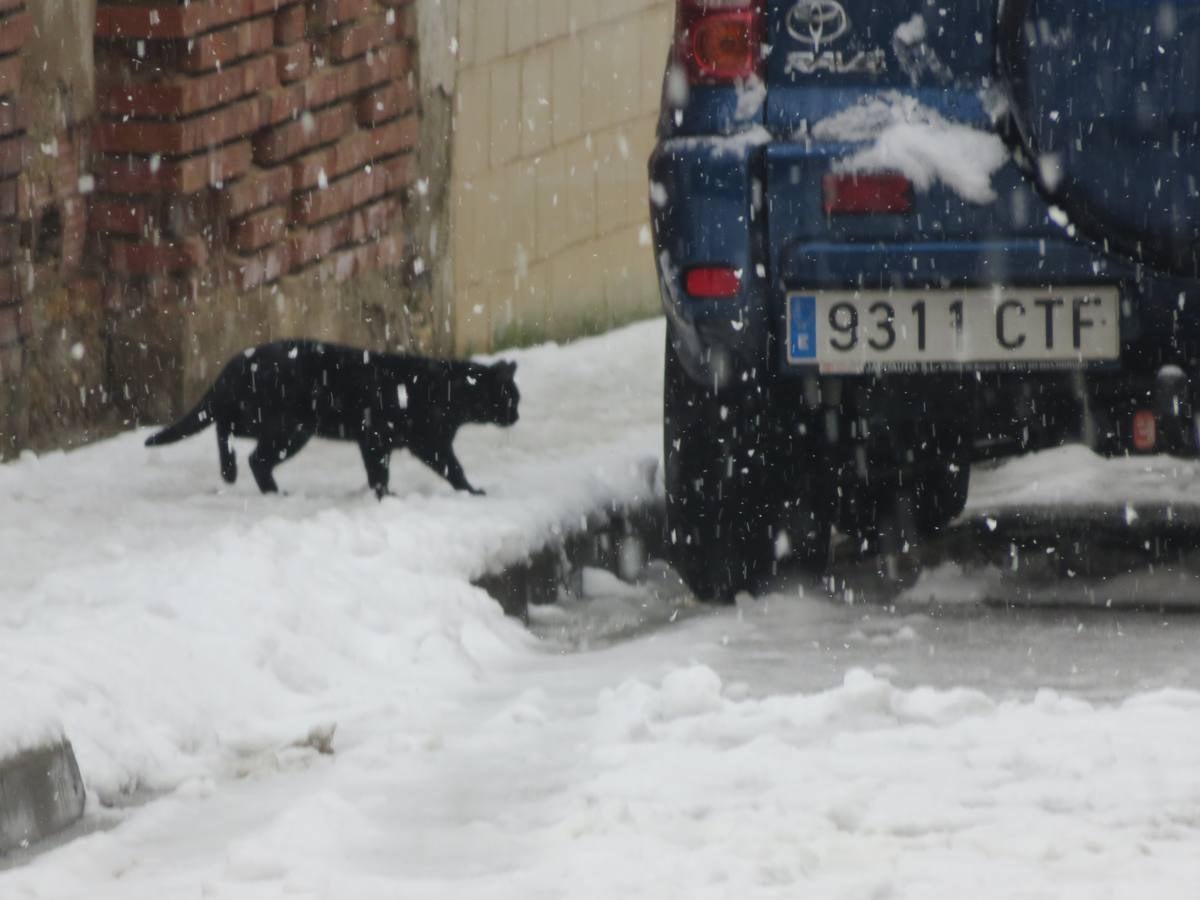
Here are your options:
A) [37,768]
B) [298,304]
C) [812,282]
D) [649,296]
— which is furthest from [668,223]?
[649,296]

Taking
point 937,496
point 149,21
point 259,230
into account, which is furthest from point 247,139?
point 937,496

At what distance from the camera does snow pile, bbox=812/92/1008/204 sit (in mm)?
5098

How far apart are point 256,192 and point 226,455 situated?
134 centimetres

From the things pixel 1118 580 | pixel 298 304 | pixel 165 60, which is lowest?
pixel 1118 580

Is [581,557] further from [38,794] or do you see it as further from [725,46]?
[38,794]

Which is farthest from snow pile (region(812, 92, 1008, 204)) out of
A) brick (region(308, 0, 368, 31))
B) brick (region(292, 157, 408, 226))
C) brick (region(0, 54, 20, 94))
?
brick (region(308, 0, 368, 31))

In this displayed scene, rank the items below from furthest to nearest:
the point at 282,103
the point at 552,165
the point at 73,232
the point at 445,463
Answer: the point at 552,165 → the point at 282,103 → the point at 73,232 → the point at 445,463

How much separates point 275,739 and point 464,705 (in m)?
0.44

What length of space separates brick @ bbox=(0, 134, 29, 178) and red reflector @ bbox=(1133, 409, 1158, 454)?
11.0ft

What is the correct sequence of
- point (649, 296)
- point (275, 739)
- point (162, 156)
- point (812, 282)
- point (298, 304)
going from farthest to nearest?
point (649, 296), point (298, 304), point (162, 156), point (812, 282), point (275, 739)

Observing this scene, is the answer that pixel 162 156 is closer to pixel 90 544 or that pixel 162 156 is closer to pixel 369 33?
pixel 369 33

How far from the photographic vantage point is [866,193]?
514 cm

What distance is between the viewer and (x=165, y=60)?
7.84 meters

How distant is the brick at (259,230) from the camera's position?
8211 millimetres
